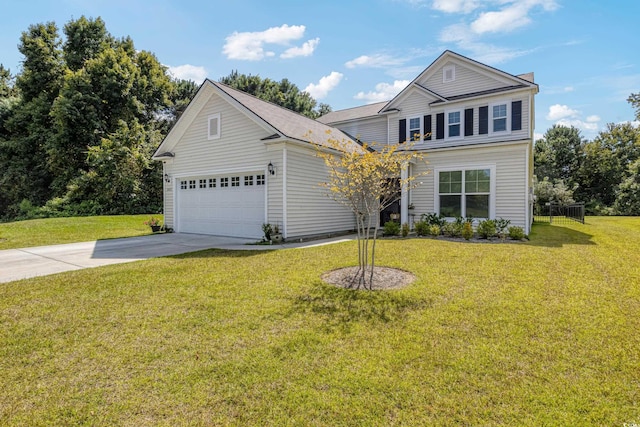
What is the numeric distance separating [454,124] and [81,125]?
25609mm

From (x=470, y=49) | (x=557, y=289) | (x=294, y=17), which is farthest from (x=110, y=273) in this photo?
(x=470, y=49)

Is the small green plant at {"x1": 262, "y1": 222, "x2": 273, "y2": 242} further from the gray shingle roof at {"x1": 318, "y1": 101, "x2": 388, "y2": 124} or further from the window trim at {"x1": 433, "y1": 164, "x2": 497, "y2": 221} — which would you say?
the gray shingle roof at {"x1": 318, "y1": 101, "x2": 388, "y2": 124}

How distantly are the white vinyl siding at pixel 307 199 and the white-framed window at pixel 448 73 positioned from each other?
7.45m

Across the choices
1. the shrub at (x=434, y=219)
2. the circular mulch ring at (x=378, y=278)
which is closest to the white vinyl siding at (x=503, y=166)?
the shrub at (x=434, y=219)

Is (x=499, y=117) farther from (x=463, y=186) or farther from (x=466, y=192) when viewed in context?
(x=466, y=192)

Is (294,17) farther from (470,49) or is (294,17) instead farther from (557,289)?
(557,289)

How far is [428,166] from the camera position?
47.3 feet

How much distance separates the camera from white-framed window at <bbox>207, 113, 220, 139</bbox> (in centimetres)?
1302

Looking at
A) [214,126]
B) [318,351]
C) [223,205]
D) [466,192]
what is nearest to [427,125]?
[466,192]

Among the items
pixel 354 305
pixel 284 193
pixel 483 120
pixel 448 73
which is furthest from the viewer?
pixel 448 73

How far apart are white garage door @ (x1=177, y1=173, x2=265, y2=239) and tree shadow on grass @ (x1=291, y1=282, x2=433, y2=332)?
7.32 metres

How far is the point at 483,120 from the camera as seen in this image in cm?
1362

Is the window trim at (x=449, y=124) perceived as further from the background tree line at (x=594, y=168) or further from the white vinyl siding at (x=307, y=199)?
the background tree line at (x=594, y=168)

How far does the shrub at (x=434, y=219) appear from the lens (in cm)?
1277
